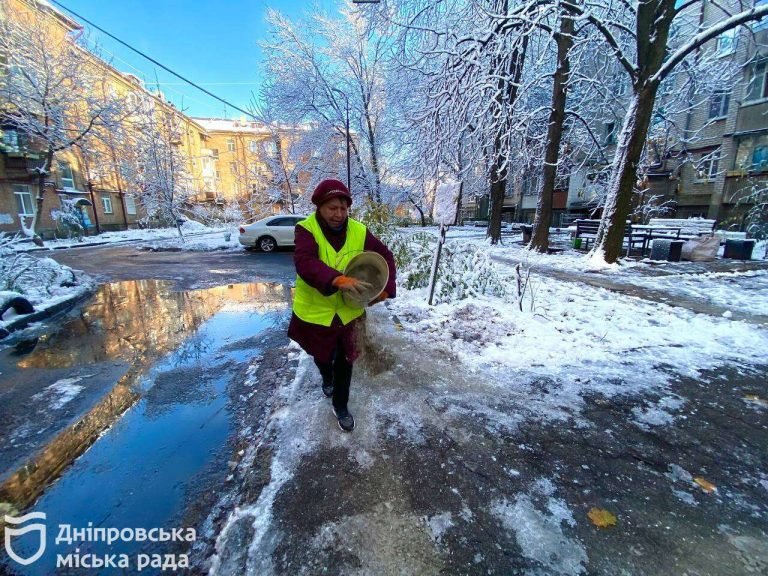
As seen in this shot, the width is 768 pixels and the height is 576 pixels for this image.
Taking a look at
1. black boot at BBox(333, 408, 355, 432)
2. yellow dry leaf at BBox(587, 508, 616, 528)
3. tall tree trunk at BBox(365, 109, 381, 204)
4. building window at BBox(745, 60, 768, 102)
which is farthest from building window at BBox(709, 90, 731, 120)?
black boot at BBox(333, 408, 355, 432)

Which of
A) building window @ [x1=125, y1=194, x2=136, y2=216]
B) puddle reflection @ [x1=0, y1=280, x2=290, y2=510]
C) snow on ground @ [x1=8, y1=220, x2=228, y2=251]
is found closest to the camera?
puddle reflection @ [x1=0, y1=280, x2=290, y2=510]

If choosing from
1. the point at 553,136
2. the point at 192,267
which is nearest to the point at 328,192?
the point at 553,136

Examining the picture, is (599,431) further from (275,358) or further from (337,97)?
(337,97)

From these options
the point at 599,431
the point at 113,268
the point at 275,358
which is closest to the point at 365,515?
the point at 599,431

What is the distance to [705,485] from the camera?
2039 mm

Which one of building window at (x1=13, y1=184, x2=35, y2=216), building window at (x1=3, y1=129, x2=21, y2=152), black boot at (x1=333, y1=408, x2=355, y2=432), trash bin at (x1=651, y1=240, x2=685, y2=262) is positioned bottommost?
black boot at (x1=333, y1=408, x2=355, y2=432)

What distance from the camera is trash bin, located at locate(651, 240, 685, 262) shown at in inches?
377

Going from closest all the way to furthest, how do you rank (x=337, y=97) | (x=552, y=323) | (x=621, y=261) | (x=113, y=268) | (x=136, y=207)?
(x=552, y=323), (x=621, y=261), (x=113, y=268), (x=337, y=97), (x=136, y=207)

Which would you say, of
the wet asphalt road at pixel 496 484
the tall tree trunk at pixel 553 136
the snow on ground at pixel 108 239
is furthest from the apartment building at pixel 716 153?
the snow on ground at pixel 108 239

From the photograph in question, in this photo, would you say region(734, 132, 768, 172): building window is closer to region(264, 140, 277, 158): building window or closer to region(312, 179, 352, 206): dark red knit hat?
region(312, 179, 352, 206): dark red knit hat

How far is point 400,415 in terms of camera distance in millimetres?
2775

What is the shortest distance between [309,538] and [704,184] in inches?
1038

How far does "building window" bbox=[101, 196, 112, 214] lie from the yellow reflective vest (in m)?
33.7

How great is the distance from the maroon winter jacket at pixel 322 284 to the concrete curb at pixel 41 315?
212 inches
